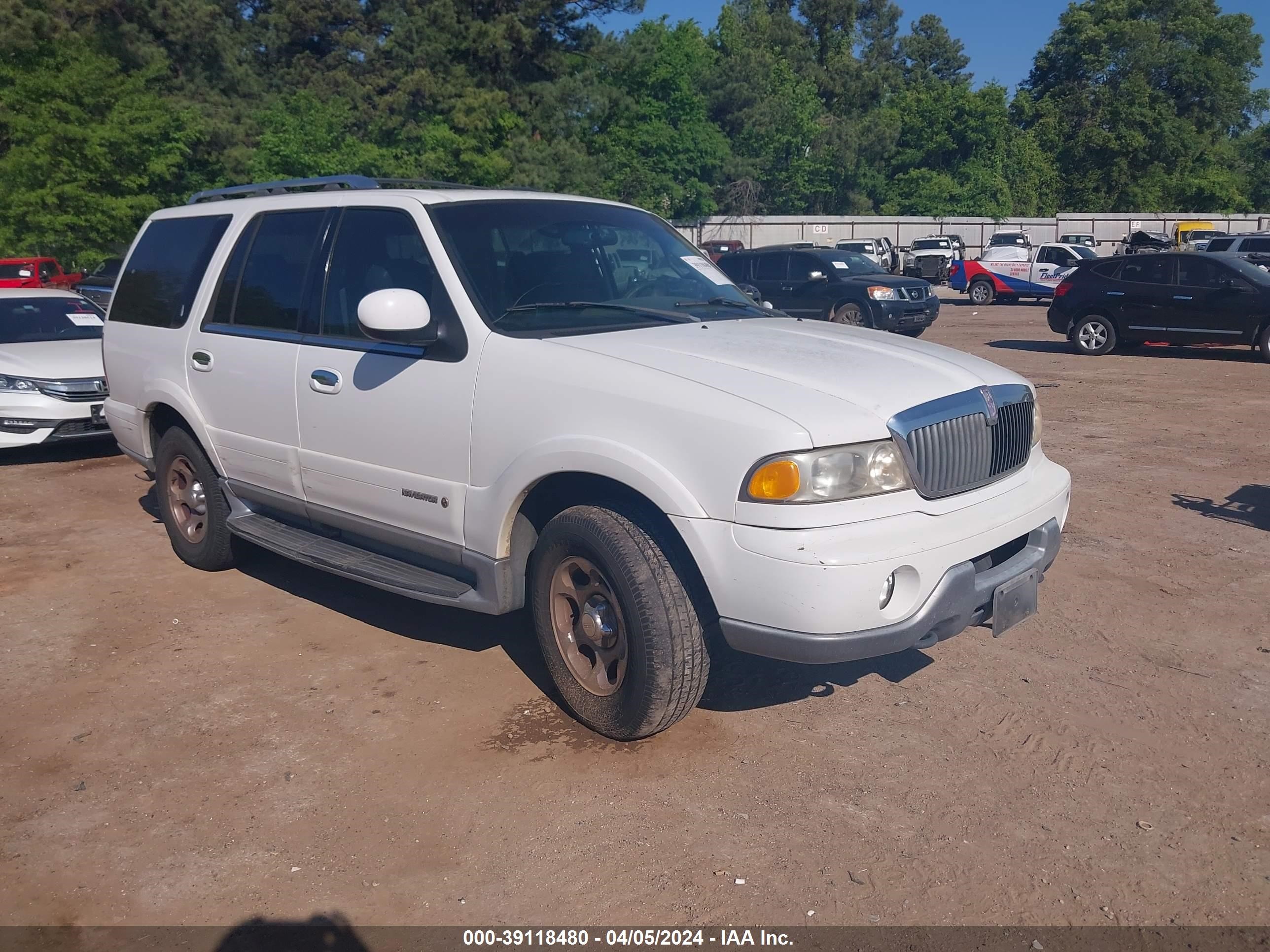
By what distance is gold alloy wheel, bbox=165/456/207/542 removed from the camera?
600cm

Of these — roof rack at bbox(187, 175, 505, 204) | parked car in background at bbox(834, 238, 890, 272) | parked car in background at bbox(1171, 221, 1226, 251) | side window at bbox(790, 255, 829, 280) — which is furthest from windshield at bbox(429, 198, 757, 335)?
parked car in background at bbox(834, 238, 890, 272)

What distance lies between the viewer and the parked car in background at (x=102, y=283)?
2136 cm

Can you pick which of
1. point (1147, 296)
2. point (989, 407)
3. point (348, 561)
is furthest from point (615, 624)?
point (1147, 296)

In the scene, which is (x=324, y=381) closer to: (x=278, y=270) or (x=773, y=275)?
(x=278, y=270)

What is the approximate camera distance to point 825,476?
11.1 feet

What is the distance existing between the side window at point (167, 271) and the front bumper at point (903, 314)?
44.0ft

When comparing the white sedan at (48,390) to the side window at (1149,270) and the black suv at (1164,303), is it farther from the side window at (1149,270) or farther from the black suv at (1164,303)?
the side window at (1149,270)

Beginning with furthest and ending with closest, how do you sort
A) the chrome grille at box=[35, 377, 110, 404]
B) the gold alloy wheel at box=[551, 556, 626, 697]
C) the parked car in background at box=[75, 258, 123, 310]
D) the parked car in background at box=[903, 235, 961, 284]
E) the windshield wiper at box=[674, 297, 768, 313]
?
the parked car in background at box=[903, 235, 961, 284]
the parked car in background at box=[75, 258, 123, 310]
the chrome grille at box=[35, 377, 110, 404]
the windshield wiper at box=[674, 297, 768, 313]
the gold alloy wheel at box=[551, 556, 626, 697]

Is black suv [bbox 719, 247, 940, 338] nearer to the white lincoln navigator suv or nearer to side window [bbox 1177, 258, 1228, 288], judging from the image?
side window [bbox 1177, 258, 1228, 288]

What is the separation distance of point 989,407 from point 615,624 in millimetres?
1576

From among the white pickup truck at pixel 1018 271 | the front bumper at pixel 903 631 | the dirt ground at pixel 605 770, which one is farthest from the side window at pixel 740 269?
the front bumper at pixel 903 631

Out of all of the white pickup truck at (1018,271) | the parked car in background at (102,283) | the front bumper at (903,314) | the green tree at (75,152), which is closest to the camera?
the front bumper at (903,314)

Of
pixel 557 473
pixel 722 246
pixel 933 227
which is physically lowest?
pixel 557 473

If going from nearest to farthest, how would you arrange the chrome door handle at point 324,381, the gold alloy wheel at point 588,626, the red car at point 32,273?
the gold alloy wheel at point 588,626, the chrome door handle at point 324,381, the red car at point 32,273
